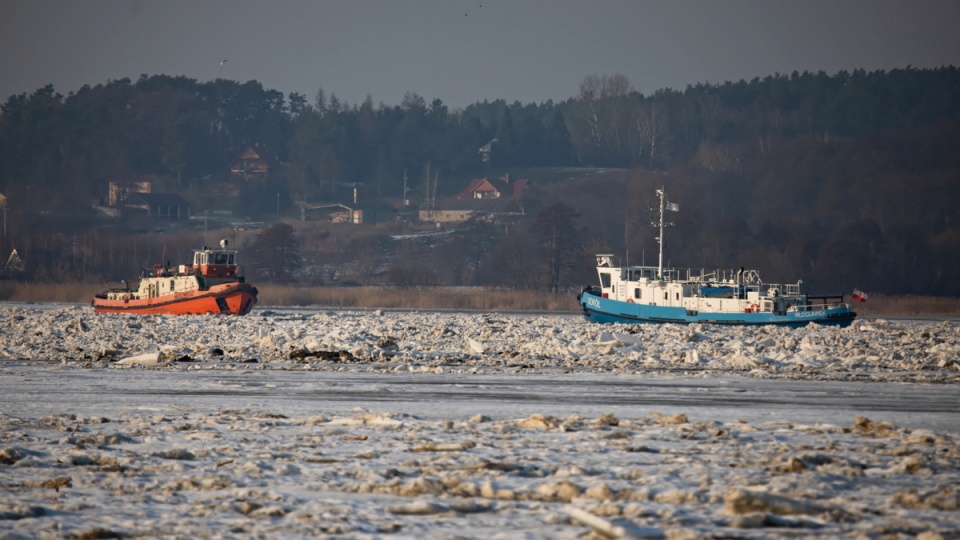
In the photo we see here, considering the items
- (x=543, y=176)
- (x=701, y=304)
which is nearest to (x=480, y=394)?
(x=701, y=304)

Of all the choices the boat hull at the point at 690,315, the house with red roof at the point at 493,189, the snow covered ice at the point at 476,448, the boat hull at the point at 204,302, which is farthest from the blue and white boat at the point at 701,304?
the house with red roof at the point at 493,189

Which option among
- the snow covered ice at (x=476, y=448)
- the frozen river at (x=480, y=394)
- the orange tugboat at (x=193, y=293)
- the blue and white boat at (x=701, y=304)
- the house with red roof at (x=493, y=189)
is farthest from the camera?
the house with red roof at (x=493, y=189)

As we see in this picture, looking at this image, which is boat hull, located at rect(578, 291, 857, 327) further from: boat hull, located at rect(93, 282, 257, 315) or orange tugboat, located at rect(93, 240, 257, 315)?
Answer: orange tugboat, located at rect(93, 240, 257, 315)

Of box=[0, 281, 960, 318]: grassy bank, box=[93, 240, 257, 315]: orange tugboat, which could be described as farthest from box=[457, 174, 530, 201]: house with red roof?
box=[93, 240, 257, 315]: orange tugboat

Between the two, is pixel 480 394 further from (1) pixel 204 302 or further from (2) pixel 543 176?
(2) pixel 543 176

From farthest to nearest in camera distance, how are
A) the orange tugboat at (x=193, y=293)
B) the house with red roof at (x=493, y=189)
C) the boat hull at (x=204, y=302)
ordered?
the house with red roof at (x=493, y=189), the orange tugboat at (x=193, y=293), the boat hull at (x=204, y=302)

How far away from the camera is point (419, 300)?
69.0 meters

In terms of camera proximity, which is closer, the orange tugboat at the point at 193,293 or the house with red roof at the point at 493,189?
the orange tugboat at the point at 193,293

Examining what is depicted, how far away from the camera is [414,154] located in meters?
163

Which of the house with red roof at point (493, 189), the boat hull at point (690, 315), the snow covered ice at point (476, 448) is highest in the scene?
the house with red roof at point (493, 189)

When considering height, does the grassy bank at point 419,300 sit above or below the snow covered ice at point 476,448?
above

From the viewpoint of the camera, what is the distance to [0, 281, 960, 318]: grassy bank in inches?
2603

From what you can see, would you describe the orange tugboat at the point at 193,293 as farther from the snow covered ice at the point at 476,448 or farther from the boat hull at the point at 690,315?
the snow covered ice at the point at 476,448

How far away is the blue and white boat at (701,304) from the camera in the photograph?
4744 cm
